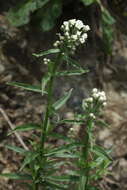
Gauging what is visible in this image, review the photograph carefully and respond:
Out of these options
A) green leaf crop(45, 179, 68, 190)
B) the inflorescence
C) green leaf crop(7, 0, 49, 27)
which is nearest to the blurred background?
green leaf crop(7, 0, 49, 27)

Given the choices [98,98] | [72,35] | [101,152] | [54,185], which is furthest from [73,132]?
[72,35]

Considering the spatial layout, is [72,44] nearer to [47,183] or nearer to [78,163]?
[78,163]

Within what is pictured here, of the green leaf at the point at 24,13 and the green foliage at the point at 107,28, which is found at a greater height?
the green leaf at the point at 24,13

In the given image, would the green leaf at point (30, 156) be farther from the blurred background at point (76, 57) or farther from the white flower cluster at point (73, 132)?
the blurred background at point (76, 57)

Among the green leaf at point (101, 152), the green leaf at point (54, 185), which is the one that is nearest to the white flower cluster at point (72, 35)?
the green leaf at point (101, 152)

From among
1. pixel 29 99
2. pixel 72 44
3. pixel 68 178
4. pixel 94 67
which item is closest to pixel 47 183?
pixel 68 178

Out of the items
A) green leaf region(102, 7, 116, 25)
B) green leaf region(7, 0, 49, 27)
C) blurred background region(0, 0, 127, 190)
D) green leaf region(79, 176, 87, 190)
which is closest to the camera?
green leaf region(79, 176, 87, 190)

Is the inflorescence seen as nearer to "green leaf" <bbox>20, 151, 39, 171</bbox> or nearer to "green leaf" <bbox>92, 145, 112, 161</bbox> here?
"green leaf" <bbox>92, 145, 112, 161</bbox>

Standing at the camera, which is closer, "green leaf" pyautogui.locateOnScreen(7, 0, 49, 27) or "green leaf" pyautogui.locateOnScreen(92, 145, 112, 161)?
"green leaf" pyautogui.locateOnScreen(92, 145, 112, 161)
